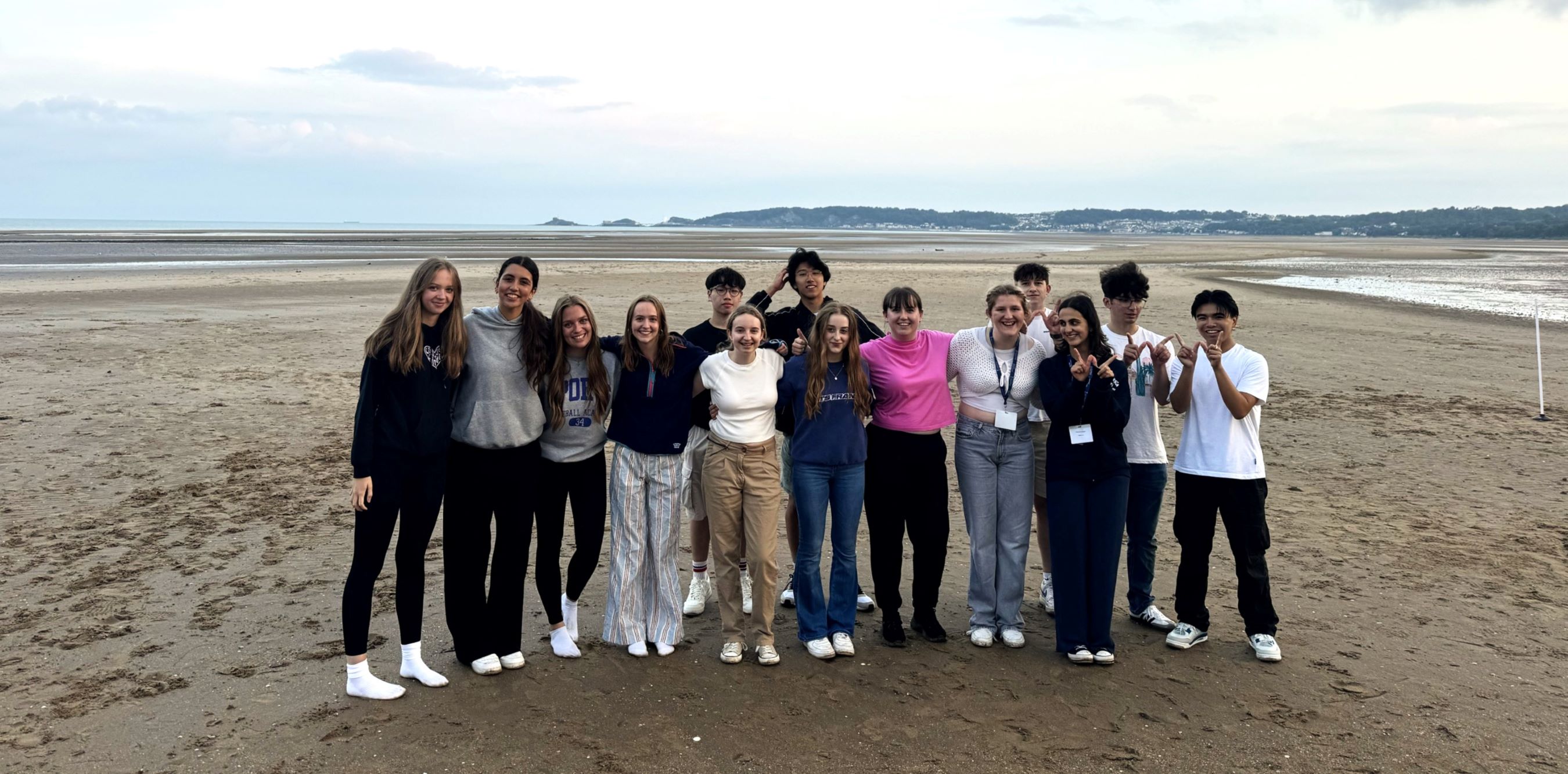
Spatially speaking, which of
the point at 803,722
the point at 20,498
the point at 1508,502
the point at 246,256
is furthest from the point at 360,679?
the point at 246,256

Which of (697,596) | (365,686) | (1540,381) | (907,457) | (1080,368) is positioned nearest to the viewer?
(365,686)

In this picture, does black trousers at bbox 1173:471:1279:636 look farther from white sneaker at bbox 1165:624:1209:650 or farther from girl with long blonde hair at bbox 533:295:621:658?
girl with long blonde hair at bbox 533:295:621:658

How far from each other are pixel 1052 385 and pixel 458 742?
3440mm

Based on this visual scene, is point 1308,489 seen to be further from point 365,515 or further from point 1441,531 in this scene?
point 365,515

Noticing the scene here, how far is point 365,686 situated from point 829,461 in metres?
2.59

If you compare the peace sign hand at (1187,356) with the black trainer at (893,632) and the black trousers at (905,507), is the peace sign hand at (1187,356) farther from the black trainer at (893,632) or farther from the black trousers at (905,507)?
the black trainer at (893,632)

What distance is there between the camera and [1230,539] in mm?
5340

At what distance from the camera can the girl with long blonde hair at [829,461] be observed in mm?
5277

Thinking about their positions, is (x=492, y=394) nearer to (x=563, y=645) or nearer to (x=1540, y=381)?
(x=563, y=645)

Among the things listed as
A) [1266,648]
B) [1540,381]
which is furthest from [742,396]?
[1540,381]

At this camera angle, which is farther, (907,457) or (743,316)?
(907,457)

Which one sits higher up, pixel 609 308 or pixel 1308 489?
pixel 609 308

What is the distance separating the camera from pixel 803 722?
467cm

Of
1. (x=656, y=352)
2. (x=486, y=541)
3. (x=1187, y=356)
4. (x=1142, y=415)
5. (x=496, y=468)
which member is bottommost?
(x=486, y=541)
